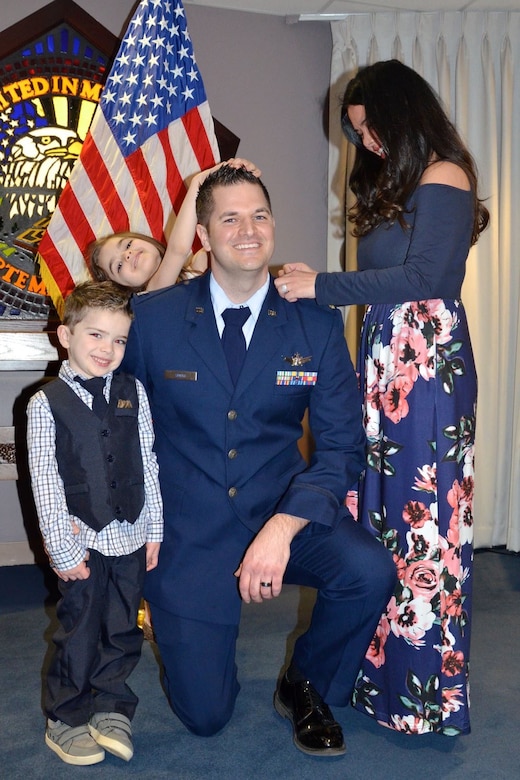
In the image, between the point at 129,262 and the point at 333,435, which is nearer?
the point at 333,435

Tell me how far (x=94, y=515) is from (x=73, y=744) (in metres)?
0.56

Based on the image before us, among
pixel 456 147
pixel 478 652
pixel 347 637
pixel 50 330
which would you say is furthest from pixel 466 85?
pixel 347 637

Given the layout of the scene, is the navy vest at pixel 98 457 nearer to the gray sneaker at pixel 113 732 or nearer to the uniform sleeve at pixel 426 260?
the gray sneaker at pixel 113 732

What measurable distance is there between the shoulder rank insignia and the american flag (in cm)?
147

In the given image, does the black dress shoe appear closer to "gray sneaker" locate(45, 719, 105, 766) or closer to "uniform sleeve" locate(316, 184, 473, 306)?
"gray sneaker" locate(45, 719, 105, 766)

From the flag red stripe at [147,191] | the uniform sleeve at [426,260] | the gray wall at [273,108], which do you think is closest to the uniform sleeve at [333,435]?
the uniform sleeve at [426,260]

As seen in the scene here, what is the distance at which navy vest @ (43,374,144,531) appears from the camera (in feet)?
6.13

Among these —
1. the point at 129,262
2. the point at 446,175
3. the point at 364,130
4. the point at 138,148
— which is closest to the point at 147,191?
the point at 138,148

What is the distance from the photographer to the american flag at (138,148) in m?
3.14

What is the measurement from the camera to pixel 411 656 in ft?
6.47

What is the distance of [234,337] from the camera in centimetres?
200

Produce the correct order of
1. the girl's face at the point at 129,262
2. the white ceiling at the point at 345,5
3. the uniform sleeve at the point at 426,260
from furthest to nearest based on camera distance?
the white ceiling at the point at 345,5
the girl's face at the point at 129,262
the uniform sleeve at the point at 426,260

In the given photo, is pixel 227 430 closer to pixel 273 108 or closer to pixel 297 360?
pixel 297 360

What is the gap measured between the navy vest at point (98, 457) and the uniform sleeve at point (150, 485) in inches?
0.8
